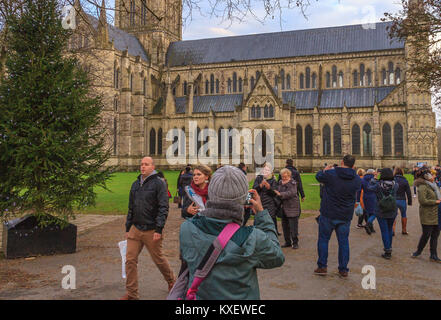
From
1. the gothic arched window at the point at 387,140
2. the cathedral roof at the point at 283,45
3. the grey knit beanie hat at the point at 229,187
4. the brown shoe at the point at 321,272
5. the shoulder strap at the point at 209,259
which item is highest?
the cathedral roof at the point at 283,45

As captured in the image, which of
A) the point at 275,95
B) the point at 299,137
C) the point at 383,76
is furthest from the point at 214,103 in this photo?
the point at 383,76

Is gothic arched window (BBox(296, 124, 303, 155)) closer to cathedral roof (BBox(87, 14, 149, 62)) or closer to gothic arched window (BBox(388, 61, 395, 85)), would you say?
gothic arched window (BBox(388, 61, 395, 85))

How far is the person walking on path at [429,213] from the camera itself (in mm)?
7209

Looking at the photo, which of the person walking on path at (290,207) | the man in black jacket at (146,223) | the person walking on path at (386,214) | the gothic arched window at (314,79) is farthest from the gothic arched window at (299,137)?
the man in black jacket at (146,223)

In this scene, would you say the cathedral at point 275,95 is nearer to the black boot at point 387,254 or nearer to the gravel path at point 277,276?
the gravel path at point 277,276

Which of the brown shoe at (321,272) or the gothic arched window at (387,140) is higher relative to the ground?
the gothic arched window at (387,140)

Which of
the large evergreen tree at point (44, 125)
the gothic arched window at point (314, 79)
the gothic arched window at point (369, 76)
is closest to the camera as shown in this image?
the large evergreen tree at point (44, 125)

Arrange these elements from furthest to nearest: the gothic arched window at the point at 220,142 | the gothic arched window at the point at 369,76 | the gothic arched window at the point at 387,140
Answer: the gothic arched window at the point at 220,142, the gothic arched window at the point at 369,76, the gothic arched window at the point at 387,140

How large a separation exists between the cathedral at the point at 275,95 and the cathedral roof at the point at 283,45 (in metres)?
0.14

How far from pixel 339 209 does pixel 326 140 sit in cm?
3770

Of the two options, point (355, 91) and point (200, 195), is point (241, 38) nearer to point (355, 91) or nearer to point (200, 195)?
point (355, 91)

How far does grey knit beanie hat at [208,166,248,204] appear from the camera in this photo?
7.86ft

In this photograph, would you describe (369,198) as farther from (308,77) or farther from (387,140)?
(308,77)

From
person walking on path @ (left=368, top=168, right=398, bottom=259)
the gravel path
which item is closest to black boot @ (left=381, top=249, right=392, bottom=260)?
person walking on path @ (left=368, top=168, right=398, bottom=259)
